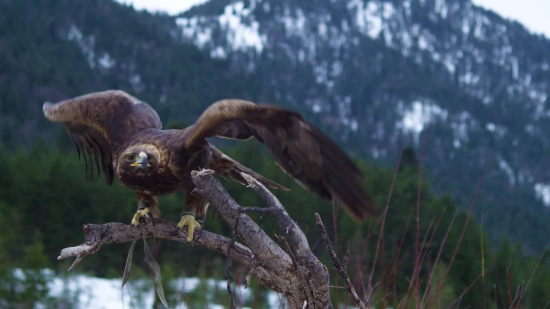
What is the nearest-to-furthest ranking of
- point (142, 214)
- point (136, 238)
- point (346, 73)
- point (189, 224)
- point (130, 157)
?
point (136, 238) < point (130, 157) < point (189, 224) < point (142, 214) < point (346, 73)

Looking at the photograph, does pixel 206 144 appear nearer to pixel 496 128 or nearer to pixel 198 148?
pixel 198 148

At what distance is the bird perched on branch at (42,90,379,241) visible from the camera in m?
2.38

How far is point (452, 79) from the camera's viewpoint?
158 metres

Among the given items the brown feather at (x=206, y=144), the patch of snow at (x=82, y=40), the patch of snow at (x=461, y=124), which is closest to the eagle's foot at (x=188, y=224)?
the brown feather at (x=206, y=144)

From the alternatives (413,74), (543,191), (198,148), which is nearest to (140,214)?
(198,148)

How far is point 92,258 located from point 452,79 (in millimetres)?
148517

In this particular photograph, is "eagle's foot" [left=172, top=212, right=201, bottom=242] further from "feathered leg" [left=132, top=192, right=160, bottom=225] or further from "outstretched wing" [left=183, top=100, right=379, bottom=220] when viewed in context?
"outstretched wing" [left=183, top=100, right=379, bottom=220]

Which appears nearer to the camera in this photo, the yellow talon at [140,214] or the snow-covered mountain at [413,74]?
the yellow talon at [140,214]

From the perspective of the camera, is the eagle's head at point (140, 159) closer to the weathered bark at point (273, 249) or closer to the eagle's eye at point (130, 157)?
the eagle's eye at point (130, 157)

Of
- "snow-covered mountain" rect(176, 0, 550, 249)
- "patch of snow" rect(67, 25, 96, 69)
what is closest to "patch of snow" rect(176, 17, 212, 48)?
"snow-covered mountain" rect(176, 0, 550, 249)

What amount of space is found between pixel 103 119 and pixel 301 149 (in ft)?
4.75

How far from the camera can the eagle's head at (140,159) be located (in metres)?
2.72

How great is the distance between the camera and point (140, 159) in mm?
2701

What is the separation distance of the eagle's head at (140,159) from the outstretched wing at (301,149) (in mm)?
324
